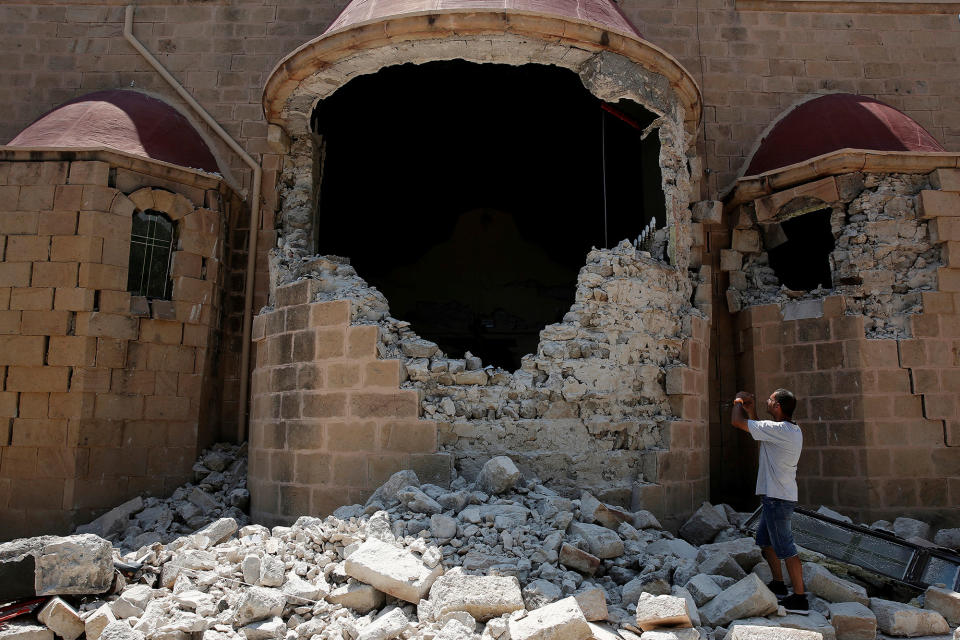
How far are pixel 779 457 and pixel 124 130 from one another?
743 centimetres

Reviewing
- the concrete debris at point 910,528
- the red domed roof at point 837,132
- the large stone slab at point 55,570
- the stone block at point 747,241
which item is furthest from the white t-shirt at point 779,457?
the red domed roof at point 837,132

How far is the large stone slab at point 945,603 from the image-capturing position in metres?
5.03

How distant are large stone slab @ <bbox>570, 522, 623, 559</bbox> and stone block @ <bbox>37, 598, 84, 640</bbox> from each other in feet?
10.9

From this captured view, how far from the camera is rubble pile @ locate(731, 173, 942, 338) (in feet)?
26.0

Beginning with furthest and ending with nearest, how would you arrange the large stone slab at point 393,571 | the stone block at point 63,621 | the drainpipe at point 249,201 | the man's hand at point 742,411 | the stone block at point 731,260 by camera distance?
the stone block at point 731,260
the drainpipe at point 249,201
the man's hand at point 742,411
the stone block at point 63,621
the large stone slab at point 393,571

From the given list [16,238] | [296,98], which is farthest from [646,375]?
[16,238]

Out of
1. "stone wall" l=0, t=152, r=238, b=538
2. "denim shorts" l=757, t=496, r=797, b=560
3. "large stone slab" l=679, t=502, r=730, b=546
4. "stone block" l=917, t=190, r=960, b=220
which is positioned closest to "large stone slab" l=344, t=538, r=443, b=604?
"denim shorts" l=757, t=496, r=797, b=560

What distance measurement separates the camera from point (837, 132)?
8.64 m

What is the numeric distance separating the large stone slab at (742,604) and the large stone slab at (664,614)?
241 mm

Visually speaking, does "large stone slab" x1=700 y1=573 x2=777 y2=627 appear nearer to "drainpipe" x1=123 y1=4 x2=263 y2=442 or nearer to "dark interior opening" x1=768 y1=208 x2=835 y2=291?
"dark interior opening" x1=768 y1=208 x2=835 y2=291

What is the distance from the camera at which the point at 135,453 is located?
7.76m

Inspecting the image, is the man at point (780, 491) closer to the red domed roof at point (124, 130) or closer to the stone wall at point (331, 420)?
the stone wall at point (331, 420)

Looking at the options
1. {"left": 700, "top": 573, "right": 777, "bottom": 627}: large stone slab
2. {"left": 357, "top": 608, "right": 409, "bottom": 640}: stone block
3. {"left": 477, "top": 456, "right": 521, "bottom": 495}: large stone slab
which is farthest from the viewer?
{"left": 477, "top": 456, "right": 521, "bottom": 495}: large stone slab

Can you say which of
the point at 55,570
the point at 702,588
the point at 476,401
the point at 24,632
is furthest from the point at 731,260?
the point at 24,632
